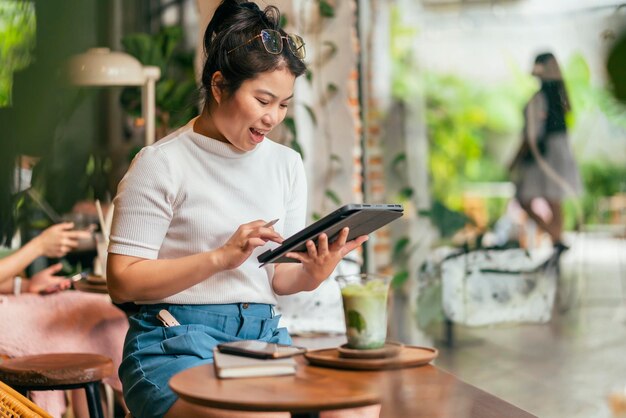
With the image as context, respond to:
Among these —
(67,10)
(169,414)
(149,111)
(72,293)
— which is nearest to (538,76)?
(149,111)

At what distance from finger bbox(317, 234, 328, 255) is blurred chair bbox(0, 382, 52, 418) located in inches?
21.6

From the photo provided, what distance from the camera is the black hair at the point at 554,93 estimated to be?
10.8 feet

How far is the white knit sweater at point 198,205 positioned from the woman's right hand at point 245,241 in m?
0.13

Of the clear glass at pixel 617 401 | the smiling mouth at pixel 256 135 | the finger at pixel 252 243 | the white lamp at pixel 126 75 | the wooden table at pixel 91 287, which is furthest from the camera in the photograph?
the white lamp at pixel 126 75

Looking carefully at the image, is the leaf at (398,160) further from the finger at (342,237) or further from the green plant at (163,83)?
the finger at (342,237)

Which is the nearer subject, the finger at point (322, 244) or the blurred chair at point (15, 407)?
the finger at point (322, 244)

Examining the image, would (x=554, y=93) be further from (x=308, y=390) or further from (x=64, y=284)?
(x=308, y=390)

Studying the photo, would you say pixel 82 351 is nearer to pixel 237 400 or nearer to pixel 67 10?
pixel 237 400

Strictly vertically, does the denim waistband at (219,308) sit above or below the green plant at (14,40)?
below

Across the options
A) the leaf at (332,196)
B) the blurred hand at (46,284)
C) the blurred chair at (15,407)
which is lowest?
the blurred chair at (15,407)

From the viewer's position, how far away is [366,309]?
4.10 feet

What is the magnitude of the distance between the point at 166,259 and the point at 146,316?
10cm

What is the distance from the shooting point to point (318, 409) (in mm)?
1050

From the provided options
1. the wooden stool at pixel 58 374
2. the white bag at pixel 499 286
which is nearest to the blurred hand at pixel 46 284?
the wooden stool at pixel 58 374
